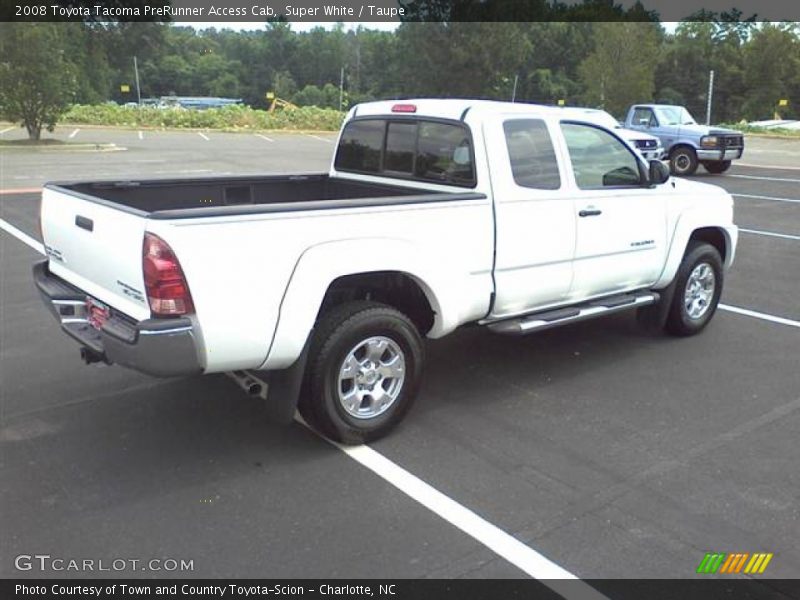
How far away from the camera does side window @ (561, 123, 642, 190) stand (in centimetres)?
512

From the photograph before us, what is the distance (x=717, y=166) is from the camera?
2092 centimetres

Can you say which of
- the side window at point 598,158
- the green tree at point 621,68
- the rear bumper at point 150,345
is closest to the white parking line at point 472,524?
the rear bumper at point 150,345

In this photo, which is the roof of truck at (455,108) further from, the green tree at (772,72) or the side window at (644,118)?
the green tree at (772,72)

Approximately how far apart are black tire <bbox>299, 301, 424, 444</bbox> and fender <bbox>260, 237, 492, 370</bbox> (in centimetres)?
18

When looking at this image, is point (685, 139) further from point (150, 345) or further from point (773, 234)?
point (150, 345)

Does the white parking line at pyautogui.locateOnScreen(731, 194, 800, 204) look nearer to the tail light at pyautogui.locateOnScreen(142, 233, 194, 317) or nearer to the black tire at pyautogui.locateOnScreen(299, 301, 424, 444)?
the black tire at pyautogui.locateOnScreen(299, 301, 424, 444)

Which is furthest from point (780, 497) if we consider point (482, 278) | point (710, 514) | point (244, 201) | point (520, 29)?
point (520, 29)

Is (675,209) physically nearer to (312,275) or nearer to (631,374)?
(631,374)

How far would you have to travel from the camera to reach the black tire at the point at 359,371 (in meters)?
3.88

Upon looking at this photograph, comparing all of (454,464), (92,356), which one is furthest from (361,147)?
(454,464)

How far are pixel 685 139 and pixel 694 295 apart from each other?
52.9 feet

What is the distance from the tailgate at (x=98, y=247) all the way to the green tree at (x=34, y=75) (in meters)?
23.9

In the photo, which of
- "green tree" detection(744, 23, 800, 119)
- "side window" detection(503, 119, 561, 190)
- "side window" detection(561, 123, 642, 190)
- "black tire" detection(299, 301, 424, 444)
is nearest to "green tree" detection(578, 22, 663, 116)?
"green tree" detection(744, 23, 800, 119)
